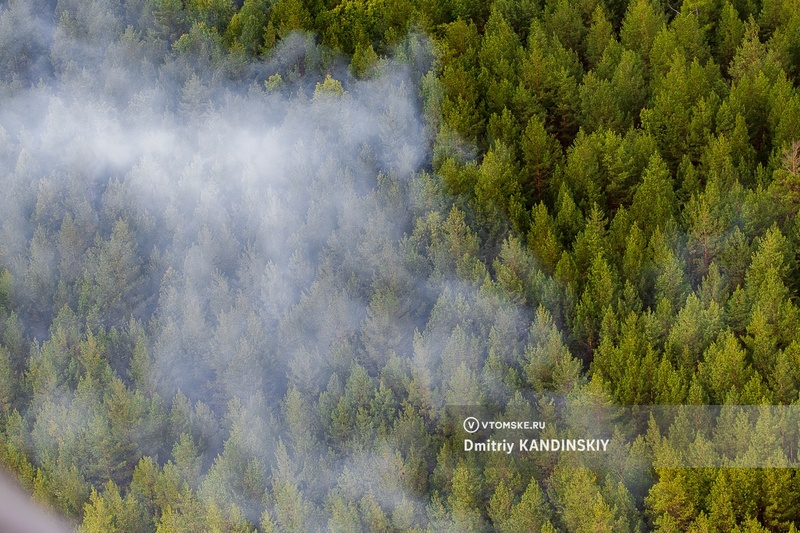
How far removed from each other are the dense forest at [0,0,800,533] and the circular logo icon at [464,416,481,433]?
17.1 inches

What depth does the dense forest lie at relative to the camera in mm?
22781

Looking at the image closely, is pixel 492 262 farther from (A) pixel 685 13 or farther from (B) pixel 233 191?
(A) pixel 685 13

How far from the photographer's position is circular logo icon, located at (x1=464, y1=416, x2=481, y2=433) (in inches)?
922

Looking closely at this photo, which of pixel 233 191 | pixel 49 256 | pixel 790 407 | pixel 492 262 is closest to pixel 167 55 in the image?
pixel 233 191

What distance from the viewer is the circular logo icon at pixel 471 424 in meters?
23.4

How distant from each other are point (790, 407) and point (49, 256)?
20.2 m

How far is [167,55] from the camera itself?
35469 millimetres

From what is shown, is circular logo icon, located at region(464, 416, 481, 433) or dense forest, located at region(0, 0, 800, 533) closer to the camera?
dense forest, located at region(0, 0, 800, 533)

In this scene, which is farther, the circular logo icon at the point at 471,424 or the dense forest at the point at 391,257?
the circular logo icon at the point at 471,424

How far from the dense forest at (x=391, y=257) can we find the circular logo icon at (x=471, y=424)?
43cm

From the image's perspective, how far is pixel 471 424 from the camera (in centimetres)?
2348

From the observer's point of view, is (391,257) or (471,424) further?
(391,257)

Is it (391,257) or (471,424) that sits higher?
(391,257)

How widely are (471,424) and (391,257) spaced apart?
5.52 meters
